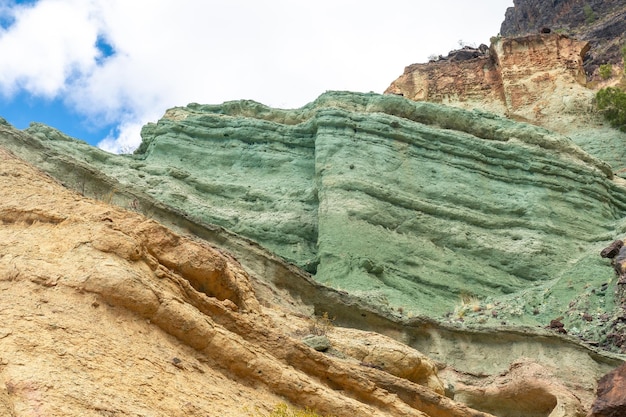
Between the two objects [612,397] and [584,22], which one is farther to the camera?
[584,22]

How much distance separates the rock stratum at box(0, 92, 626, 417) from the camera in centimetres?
622

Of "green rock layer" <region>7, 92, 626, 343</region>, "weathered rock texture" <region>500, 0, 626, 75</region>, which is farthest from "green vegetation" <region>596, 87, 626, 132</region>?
"weathered rock texture" <region>500, 0, 626, 75</region>

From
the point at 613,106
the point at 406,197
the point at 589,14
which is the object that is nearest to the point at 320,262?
the point at 406,197

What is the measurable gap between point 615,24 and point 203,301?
53.5 metres

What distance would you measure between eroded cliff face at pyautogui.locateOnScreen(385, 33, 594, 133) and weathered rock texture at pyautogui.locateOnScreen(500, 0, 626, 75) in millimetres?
8506

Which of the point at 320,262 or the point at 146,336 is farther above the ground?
the point at 146,336

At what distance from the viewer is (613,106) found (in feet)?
107

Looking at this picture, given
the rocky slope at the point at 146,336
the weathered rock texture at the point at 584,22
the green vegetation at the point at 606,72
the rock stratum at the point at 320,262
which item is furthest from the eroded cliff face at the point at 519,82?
the rocky slope at the point at 146,336

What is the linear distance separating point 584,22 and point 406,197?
46055mm

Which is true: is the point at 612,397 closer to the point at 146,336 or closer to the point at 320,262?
the point at 146,336

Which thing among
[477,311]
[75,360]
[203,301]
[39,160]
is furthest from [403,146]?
[75,360]

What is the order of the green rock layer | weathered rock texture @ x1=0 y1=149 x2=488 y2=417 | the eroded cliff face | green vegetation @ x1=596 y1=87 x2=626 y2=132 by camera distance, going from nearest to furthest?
weathered rock texture @ x1=0 y1=149 x2=488 y2=417 → the green rock layer → green vegetation @ x1=596 y1=87 x2=626 y2=132 → the eroded cliff face

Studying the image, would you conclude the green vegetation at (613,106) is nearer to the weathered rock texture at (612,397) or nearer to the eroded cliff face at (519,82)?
the eroded cliff face at (519,82)

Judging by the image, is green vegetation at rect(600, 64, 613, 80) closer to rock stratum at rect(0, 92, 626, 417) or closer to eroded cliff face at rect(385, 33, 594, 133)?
eroded cliff face at rect(385, 33, 594, 133)
